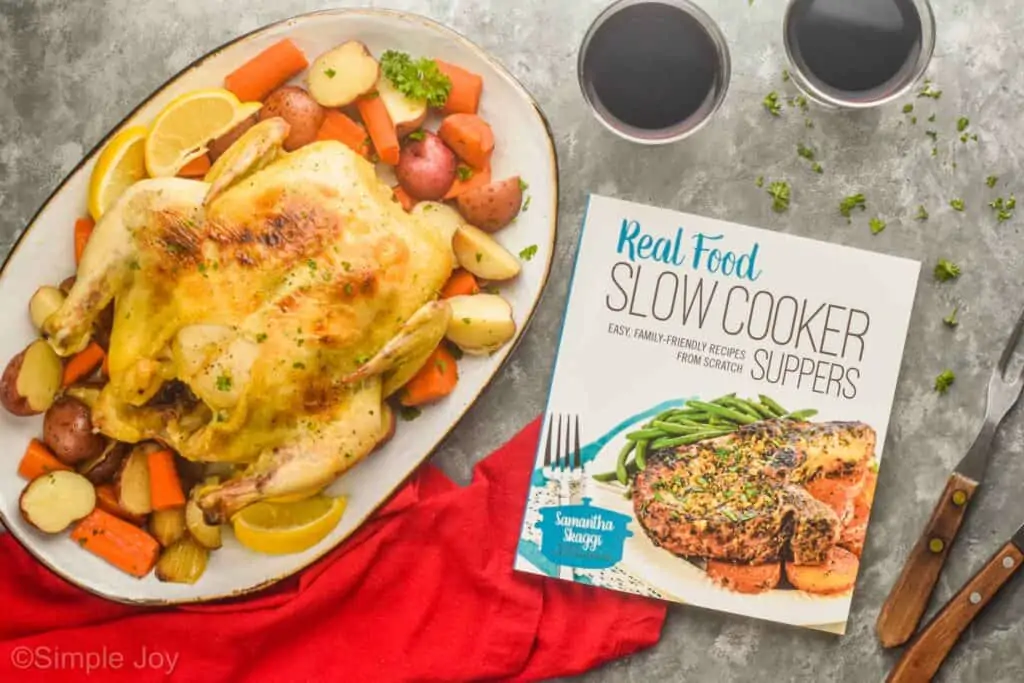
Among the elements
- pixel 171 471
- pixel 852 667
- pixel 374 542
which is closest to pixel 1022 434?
pixel 852 667

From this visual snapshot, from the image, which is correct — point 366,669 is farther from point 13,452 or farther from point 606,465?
point 13,452

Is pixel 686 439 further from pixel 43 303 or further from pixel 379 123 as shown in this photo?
pixel 43 303

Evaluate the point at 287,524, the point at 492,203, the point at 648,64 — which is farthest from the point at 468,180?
Answer: the point at 287,524

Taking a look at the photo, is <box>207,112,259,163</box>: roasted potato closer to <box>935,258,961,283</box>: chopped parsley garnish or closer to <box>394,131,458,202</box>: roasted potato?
<box>394,131,458,202</box>: roasted potato

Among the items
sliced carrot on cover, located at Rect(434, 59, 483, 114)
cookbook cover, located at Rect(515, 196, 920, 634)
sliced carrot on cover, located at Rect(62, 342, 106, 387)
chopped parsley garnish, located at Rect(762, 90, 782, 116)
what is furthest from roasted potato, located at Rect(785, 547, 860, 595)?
sliced carrot on cover, located at Rect(62, 342, 106, 387)

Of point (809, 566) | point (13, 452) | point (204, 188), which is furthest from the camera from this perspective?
point (809, 566)

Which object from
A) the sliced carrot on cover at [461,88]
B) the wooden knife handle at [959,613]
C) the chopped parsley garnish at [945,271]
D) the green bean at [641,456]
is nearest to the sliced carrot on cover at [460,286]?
the sliced carrot on cover at [461,88]
